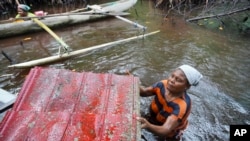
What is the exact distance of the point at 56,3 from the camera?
34.3 ft

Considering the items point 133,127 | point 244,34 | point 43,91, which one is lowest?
point 244,34

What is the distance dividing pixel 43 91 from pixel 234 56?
5.30 m

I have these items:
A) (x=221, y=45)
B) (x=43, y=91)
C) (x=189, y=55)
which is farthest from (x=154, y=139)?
(x=221, y=45)

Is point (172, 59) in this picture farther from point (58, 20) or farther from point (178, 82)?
point (58, 20)

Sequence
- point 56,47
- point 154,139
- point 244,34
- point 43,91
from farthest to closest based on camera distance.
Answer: point 244,34 < point 56,47 < point 154,139 < point 43,91

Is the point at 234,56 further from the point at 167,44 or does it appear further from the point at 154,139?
the point at 154,139

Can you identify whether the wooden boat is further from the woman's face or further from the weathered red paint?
the woman's face

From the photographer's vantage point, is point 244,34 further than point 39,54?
Yes

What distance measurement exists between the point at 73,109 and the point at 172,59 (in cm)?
427

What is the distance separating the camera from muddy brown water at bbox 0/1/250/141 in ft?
13.9

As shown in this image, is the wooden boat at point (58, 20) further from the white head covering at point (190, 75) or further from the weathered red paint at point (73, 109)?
the white head covering at point (190, 75)

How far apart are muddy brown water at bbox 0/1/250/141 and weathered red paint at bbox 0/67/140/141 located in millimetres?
1229

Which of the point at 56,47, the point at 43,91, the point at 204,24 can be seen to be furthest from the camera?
the point at 204,24

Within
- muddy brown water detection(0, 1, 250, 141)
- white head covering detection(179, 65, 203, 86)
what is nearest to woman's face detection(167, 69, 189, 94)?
white head covering detection(179, 65, 203, 86)
